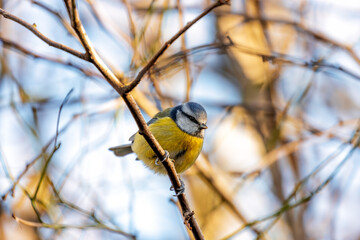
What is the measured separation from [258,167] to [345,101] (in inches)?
141

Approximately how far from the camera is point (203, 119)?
350 cm

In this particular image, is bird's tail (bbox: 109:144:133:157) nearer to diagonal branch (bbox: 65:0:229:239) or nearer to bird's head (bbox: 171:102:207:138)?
bird's head (bbox: 171:102:207:138)

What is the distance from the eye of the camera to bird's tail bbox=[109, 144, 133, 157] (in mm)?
4164

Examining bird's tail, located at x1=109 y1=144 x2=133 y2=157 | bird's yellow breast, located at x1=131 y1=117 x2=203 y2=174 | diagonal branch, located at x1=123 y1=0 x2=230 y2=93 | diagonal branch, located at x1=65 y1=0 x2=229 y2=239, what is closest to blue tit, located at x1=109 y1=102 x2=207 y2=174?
bird's yellow breast, located at x1=131 y1=117 x2=203 y2=174

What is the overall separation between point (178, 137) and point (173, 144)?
8 centimetres

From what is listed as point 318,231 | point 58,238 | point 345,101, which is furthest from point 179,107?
point 345,101

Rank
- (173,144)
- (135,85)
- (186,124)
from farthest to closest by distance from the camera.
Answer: (186,124) < (173,144) < (135,85)

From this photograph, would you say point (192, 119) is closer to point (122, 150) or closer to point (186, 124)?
point (186, 124)

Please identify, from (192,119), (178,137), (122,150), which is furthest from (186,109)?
(122,150)

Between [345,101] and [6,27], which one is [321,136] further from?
[6,27]

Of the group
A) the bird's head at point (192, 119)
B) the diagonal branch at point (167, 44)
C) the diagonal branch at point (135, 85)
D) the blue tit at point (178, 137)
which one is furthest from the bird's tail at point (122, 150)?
the diagonal branch at point (167, 44)

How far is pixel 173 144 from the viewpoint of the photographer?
3314 millimetres

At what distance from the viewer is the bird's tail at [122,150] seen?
4164 mm

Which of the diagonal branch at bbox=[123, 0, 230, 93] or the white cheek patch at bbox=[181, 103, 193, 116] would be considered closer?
the diagonal branch at bbox=[123, 0, 230, 93]
